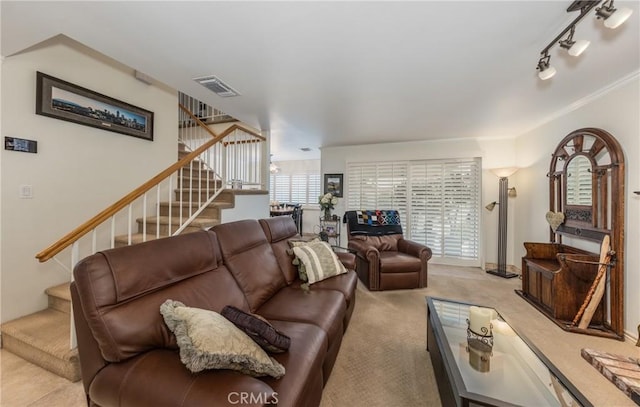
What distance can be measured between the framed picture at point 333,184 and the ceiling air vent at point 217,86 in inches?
116

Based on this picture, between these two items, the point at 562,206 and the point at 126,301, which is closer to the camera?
the point at 126,301

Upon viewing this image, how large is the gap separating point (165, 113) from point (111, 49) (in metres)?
1.70

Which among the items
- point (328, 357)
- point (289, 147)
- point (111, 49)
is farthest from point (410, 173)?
point (111, 49)

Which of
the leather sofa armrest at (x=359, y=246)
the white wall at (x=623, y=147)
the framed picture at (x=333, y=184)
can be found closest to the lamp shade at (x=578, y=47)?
the white wall at (x=623, y=147)

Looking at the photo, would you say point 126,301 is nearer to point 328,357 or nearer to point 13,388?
point 328,357

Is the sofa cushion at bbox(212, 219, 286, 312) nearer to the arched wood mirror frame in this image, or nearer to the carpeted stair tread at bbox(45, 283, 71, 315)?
the carpeted stair tread at bbox(45, 283, 71, 315)

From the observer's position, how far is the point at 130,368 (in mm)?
1056

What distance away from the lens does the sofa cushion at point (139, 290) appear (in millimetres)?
1089

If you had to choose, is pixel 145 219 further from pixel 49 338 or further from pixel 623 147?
pixel 623 147

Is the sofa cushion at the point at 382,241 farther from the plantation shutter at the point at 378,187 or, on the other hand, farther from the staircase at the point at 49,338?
the staircase at the point at 49,338

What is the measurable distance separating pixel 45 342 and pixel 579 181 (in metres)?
5.02

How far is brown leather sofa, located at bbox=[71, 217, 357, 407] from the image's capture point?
95 cm

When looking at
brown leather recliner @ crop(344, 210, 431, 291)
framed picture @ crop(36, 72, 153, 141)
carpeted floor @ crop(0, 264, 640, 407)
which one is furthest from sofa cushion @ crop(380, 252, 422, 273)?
framed picture @ crop(36, 72, 153, 141)

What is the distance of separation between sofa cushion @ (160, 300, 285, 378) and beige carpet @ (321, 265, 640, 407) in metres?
0.78
